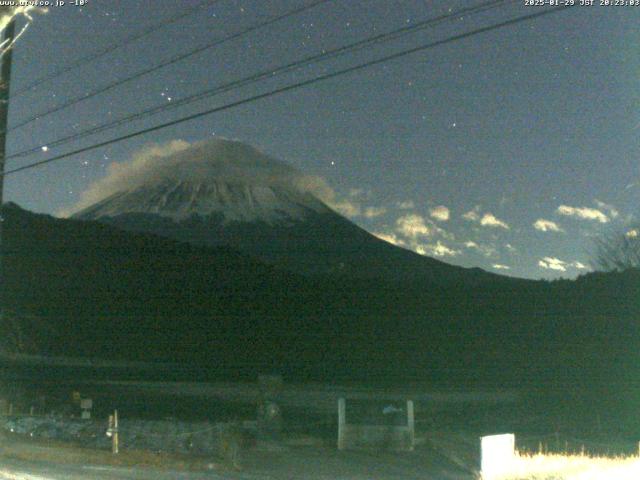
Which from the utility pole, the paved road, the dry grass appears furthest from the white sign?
the utility pole

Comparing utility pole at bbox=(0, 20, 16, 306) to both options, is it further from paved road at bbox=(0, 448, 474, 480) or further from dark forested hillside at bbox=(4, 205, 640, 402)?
dark forested hillside at bbox=(4, 205, 640, 402)

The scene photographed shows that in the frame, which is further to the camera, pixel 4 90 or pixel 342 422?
pixel 342 422

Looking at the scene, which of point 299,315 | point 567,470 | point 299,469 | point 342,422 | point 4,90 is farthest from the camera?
point 299,315

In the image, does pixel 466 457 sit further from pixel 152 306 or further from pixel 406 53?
pixel 152 306

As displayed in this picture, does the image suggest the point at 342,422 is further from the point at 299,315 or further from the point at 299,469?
the point at 299,315

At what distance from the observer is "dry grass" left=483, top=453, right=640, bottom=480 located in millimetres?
13398

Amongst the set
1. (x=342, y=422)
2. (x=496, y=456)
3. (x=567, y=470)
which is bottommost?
(x=567, y=470)

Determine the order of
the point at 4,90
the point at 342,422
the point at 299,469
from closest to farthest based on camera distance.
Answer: the point at 4,90 → the point at 299,469 → the point at 342,422

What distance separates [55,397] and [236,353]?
96.5 feet

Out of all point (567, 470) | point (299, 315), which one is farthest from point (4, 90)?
point (299, 315)

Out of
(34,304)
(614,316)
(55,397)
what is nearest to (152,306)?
(34,304)

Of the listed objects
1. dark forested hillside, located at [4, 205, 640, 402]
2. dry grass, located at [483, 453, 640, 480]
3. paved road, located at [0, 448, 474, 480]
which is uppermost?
dark forested hillside, located at [4, 205, 640, 402]

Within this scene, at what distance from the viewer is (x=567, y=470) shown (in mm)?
14500

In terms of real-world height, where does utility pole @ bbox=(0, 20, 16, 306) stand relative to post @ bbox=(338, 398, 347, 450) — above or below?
above
